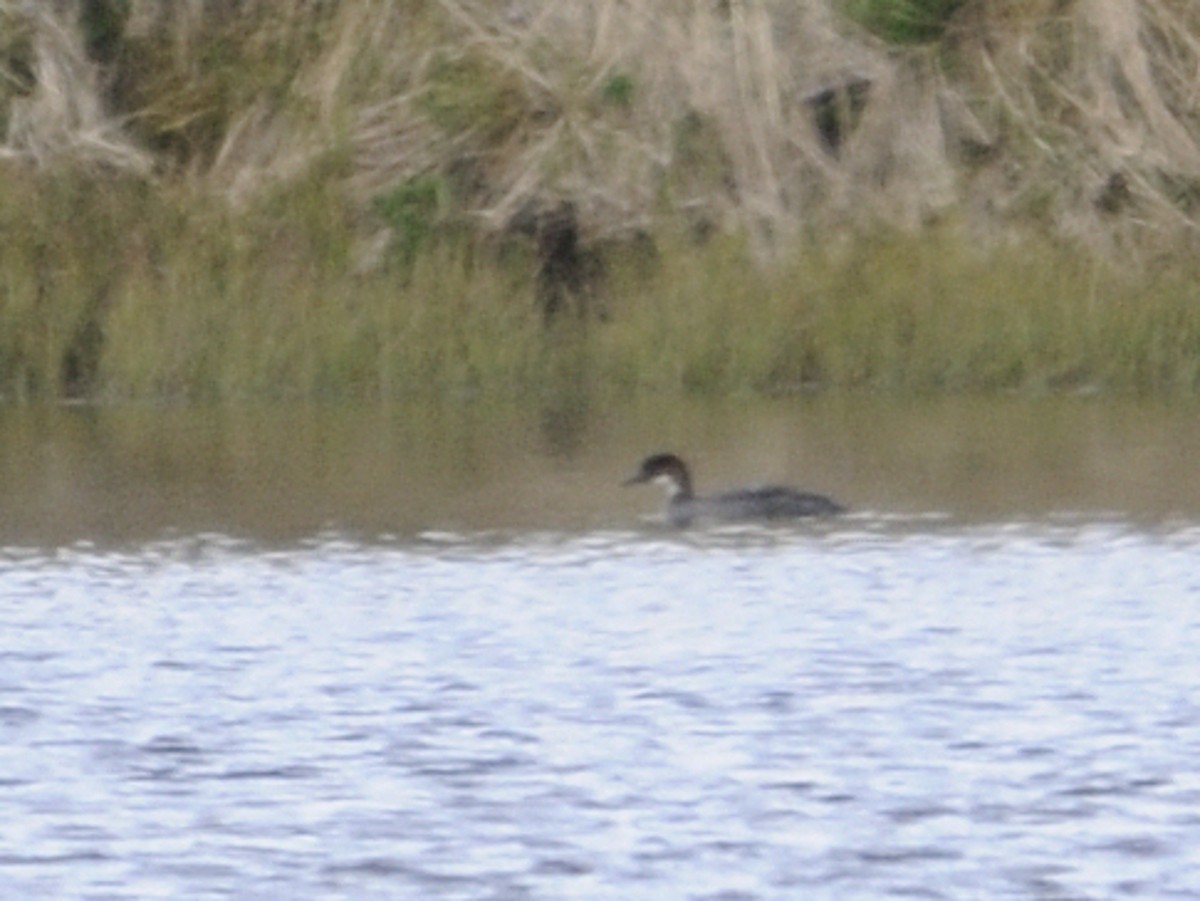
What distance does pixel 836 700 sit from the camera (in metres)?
9.85

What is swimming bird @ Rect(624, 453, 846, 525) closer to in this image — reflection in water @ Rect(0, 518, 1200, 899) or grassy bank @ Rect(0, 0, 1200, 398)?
reflection in water @ Rect(0, 518, 1200, 899)

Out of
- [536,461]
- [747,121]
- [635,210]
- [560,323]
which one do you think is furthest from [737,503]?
[747,121]

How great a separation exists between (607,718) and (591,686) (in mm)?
505

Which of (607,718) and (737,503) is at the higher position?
(737,503)

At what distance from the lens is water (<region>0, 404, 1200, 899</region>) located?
8.02 m

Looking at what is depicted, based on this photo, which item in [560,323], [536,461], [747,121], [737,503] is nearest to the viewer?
[737,503]

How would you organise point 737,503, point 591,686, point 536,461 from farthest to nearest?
point 536,461, point 737,503, point 591,686

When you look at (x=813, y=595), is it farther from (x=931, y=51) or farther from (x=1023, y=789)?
(x=931, y=51)

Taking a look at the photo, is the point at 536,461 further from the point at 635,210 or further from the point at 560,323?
the point at 635,210

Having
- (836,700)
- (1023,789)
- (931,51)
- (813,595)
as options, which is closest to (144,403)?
(931,51)

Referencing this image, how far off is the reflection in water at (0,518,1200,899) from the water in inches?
0.7

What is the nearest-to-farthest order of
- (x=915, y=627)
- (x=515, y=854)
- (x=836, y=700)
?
(x=515, y=854) < (x=836, y=700) < (x=915, y=627)

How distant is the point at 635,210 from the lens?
70.8 feet

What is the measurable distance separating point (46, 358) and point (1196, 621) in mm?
11162
